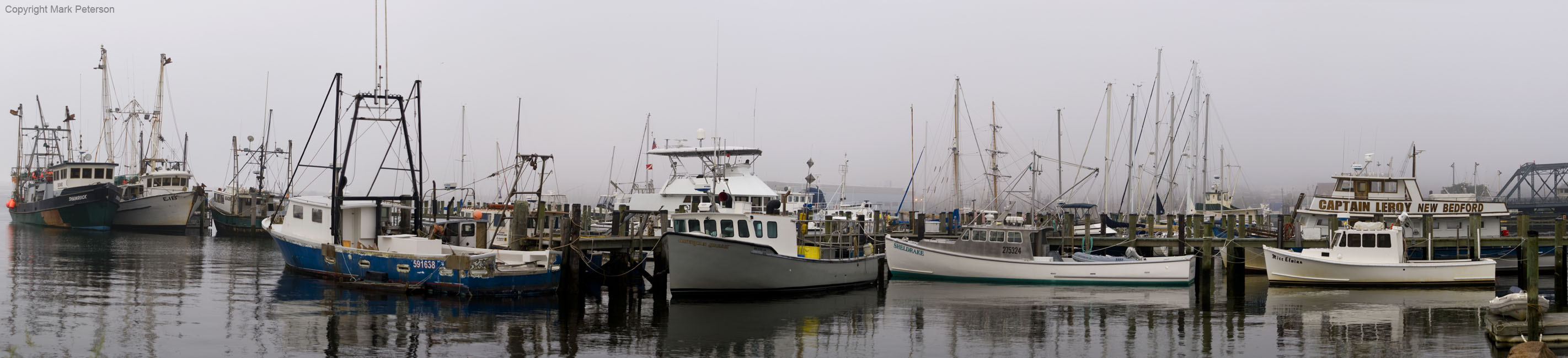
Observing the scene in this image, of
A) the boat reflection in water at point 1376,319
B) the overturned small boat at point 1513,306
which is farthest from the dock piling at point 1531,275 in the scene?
the boat reflection in water at point 1376,319

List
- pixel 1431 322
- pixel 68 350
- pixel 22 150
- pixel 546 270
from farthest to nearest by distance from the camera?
pixel 22 150
pixel 546 270
pixel 1431 322
pixel 68 350

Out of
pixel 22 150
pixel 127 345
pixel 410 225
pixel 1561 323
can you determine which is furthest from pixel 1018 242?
pixel 22 150

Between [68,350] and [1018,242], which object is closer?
[68,350]

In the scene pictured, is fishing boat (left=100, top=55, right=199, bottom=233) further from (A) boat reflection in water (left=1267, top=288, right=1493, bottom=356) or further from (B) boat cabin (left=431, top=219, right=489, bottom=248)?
(A) boat reflection in water (left=1267, top=288, right=1493, bottom=356)

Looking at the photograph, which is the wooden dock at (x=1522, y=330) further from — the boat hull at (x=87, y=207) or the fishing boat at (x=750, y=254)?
the boat hull at (x=87, y=207)

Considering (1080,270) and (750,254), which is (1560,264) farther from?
(750,254)

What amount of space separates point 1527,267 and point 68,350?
30.0m

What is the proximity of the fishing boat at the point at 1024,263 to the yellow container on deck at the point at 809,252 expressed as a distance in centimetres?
440

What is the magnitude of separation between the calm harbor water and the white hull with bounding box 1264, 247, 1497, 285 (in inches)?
19.1

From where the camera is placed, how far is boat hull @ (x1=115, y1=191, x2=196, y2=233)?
5997cm

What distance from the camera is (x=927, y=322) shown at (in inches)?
814

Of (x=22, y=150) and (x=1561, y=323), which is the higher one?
(x=22, y=150)

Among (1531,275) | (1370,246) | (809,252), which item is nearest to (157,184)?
(809,252)

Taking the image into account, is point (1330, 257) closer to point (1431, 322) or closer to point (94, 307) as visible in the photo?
point (1431, 322)
